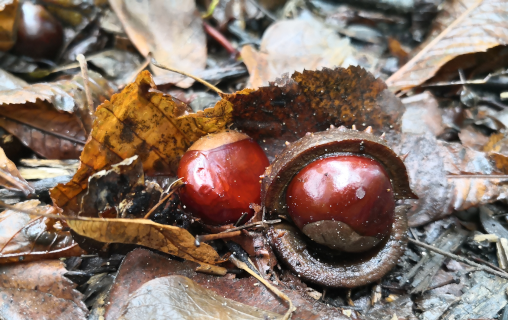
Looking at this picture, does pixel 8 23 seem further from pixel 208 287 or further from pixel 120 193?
pixel 208 287

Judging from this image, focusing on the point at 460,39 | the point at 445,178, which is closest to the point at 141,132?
the point at 445,178

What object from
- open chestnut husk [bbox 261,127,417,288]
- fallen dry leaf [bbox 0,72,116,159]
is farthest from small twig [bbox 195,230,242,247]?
→ fallen dry leaf [bbox 0,72,116,159]

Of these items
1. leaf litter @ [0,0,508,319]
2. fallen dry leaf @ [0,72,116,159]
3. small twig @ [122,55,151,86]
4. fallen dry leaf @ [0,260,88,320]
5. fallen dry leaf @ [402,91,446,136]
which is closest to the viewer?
fallen dry leaf @ [0,260,88,320]

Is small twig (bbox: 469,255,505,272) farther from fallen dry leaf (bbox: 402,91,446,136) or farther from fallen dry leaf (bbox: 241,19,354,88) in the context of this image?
fallen dry leaf (bbox: 241,19,354,88)

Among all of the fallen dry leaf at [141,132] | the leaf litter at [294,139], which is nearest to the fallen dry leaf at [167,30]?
the leaf litter at [294,139]

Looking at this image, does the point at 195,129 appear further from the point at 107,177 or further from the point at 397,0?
the point at 397,0

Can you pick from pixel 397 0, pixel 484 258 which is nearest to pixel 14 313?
pixel 484 258

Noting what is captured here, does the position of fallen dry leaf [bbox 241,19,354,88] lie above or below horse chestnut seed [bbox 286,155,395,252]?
above
